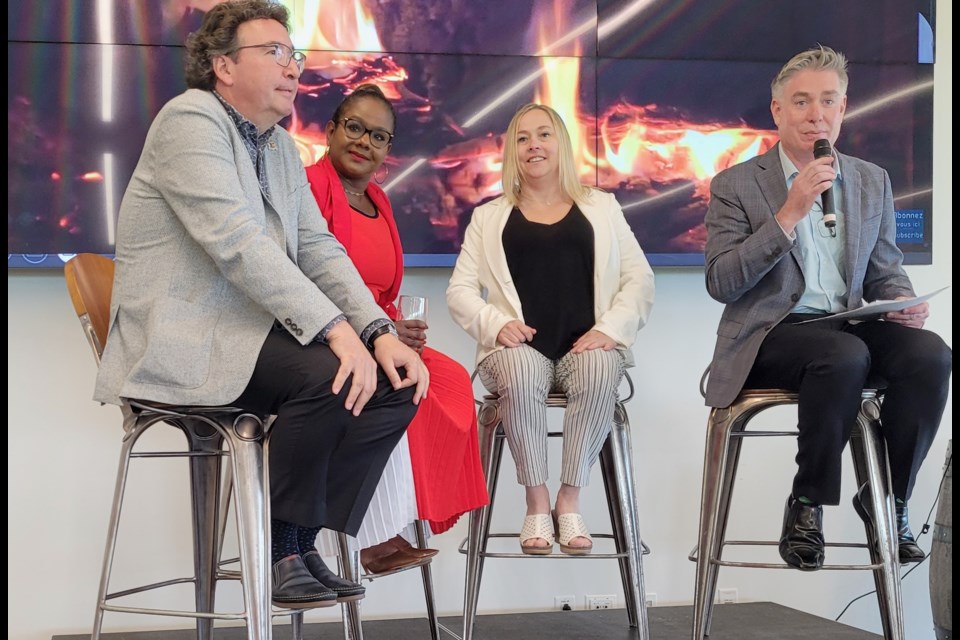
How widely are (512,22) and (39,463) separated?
2.03 metres

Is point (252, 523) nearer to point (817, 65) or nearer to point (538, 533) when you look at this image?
point (538, 533)

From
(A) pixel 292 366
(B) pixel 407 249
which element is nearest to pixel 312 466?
(A) pixel 292 366

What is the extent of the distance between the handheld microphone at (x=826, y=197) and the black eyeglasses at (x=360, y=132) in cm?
116

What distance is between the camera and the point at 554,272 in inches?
122

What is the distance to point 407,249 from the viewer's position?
3381mm

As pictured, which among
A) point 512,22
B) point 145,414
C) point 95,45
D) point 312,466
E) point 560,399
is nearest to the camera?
point 312,466

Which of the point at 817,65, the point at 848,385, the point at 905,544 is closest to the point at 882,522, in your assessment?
the point at 905,544

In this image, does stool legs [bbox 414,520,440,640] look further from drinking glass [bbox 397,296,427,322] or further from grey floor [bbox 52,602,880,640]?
drinking glass [bbox 397,296,427,322]

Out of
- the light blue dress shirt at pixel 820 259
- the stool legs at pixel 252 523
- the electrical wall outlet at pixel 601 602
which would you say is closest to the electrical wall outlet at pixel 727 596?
the electrical wall outlet at pixel 601 602

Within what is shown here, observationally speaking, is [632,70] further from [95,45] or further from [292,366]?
[292,366]

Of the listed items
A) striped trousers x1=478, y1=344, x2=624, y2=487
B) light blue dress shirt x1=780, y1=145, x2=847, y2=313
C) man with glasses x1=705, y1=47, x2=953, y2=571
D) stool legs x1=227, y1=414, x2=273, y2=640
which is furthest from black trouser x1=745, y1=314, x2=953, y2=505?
stool legs x1=227, y1=414, x2=273, y2=640

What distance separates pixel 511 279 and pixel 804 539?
3.53 ft

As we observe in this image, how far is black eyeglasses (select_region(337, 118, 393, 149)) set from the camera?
299 cm

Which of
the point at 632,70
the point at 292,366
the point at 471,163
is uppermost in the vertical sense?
the point at 632,70
